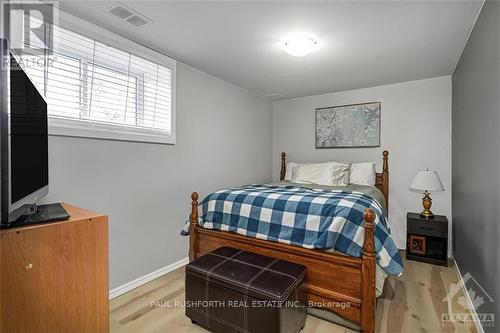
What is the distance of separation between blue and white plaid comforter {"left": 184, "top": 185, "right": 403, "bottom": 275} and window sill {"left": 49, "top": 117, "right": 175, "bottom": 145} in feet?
2.63

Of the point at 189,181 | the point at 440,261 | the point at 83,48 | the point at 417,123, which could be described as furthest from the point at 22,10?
the point at 440,261

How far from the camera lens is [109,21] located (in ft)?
6.37

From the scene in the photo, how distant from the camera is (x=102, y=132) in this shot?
80.1 inches

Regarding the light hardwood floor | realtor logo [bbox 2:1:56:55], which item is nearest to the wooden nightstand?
the light hardwood floor

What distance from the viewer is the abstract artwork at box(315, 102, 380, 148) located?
139 inches

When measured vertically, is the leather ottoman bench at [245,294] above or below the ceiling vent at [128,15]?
below

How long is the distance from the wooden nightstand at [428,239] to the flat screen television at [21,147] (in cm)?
336

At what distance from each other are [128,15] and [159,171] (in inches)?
52.6

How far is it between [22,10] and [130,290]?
7.27 ft

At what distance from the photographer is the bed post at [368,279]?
1601 mm

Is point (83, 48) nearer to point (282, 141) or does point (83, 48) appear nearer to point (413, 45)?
point (413, 45)

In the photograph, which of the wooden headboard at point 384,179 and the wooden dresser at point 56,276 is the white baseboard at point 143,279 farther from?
the wooden headboard at point 384,179

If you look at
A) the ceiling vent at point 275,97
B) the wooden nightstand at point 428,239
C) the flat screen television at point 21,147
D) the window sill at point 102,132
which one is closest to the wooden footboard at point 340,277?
the window sill at point 102,132

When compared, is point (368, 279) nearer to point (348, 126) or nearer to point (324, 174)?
point (324, 174)
